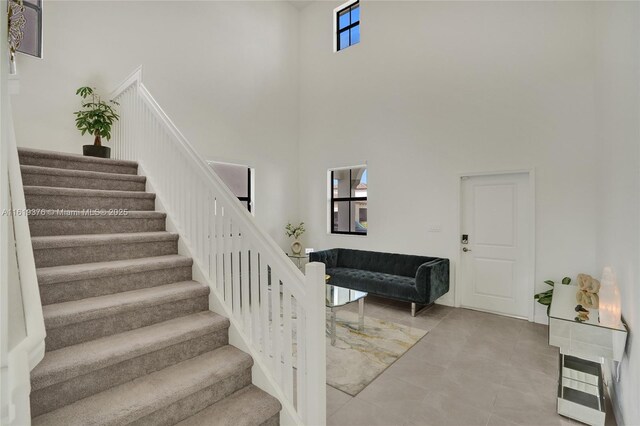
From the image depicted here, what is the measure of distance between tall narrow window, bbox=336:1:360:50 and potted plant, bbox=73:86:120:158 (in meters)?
4.54

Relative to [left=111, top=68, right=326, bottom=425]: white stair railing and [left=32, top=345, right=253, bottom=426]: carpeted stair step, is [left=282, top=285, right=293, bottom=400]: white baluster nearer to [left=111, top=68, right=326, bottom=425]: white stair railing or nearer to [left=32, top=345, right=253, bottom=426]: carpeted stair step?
[left=111, top=68, right=326, bottom=425]: white stair railing

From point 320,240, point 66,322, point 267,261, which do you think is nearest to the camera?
point 66,322

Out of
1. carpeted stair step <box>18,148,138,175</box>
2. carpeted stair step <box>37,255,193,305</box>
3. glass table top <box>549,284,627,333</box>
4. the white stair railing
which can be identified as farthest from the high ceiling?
glass table top <box>549,284,627,333</box>

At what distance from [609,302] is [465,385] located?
125cm

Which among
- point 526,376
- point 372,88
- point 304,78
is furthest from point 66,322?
point 304,78

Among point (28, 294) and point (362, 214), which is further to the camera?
point (362, 214)

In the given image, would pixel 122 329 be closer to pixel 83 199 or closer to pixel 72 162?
pixel 83 199

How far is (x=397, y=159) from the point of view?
5.34m

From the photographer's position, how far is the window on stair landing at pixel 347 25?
6.14 m

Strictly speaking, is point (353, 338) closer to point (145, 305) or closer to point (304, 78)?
point (145, 305)

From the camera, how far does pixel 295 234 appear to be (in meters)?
6.51

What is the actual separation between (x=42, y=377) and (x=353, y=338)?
2.77 metres

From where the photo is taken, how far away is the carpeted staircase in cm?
149

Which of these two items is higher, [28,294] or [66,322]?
[28,294]
